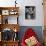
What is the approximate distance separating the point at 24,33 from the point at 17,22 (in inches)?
17.3

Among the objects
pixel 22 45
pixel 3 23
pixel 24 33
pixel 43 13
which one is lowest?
pixel 22 45

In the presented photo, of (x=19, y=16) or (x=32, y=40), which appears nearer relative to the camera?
(x=32, y=40)

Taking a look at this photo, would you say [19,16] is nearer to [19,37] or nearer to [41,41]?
[19,37]

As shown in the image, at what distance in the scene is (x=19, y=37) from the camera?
16.9 feet

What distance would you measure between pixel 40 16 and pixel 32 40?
93 cm

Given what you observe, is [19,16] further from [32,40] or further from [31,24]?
[32,40]

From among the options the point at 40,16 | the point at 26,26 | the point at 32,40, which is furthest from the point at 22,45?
the point at 40,16

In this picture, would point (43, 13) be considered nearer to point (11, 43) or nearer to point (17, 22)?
point (17, 22)

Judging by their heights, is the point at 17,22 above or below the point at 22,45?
above

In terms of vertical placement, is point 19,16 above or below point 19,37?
above

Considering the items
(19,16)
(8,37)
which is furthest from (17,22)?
(8,37)

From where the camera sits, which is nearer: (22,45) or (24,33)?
(22,45)

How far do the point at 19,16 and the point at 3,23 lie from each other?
0.59m

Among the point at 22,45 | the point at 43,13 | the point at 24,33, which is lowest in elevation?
the point at 22,45
